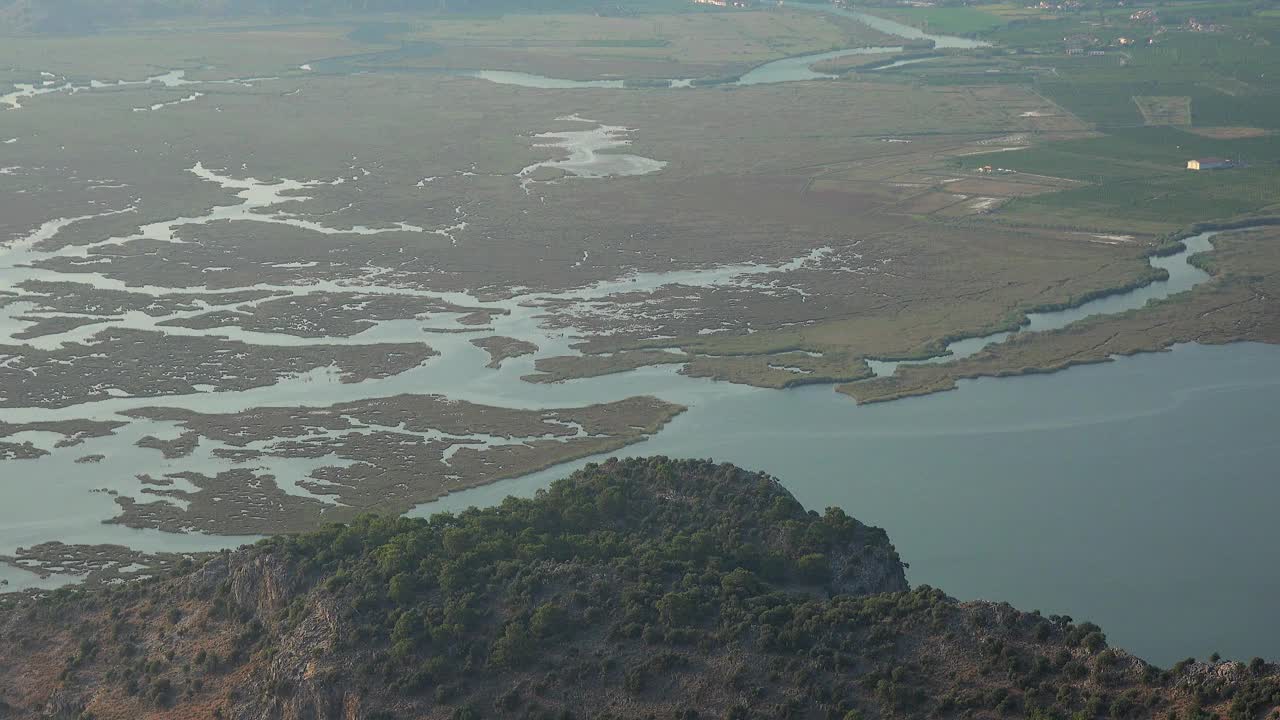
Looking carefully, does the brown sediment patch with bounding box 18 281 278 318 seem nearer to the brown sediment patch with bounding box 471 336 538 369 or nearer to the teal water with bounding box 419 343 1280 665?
the brown sediment patch with bounding box 471 336 538 369

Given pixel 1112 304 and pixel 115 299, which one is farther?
pixel 115 299

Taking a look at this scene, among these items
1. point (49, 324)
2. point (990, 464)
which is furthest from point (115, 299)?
point (990, 464)

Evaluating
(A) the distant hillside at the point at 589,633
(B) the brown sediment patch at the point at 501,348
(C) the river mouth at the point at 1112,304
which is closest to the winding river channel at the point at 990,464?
(C) the river mouth at the point at 1112,304

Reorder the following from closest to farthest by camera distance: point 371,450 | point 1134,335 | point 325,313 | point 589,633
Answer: point 589,633
point 371,450
point 1134,335
point 325,313

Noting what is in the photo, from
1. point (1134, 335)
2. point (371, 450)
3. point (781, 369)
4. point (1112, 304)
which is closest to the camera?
point (371, 450)

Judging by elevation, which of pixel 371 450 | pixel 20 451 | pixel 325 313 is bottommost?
pixel 20 451

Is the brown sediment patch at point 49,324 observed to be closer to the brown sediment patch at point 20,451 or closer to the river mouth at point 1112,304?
the brown sediment patch at point 20,451

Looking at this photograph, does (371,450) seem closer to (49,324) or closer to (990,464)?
(990,464)

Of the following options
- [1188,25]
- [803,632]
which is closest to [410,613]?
[803,632]
